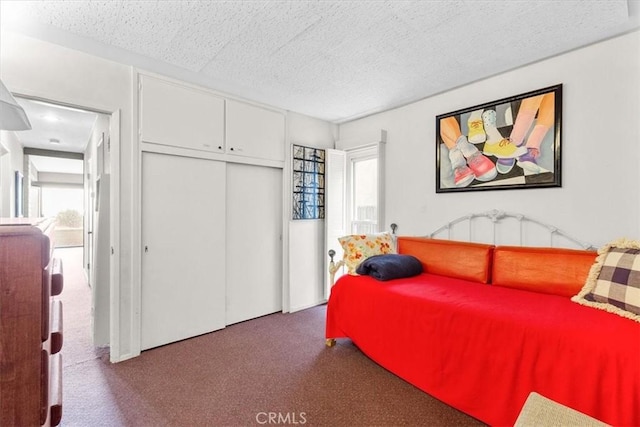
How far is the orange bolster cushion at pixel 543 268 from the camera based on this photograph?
6.70 feet

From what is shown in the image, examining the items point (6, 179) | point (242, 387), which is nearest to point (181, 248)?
point (242, 387)

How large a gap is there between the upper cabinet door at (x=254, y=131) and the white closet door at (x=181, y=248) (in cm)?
33

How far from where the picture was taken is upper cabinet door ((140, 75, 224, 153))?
8.61ft

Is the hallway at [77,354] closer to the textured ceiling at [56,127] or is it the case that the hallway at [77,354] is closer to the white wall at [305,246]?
the white wall at [305,246]

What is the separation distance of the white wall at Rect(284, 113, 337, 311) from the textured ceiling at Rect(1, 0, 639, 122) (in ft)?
3.28

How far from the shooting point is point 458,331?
1.85 metres

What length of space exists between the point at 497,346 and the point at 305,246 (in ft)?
7.94

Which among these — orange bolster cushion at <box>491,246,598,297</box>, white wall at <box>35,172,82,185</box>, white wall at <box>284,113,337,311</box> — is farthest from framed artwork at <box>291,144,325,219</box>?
white wall at <box>35,172,82,185</box>

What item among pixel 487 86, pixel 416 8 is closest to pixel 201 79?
pixel 416 8

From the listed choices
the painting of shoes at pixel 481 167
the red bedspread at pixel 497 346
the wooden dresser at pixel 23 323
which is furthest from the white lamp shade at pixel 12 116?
the painting of shoes at pixel 481 167

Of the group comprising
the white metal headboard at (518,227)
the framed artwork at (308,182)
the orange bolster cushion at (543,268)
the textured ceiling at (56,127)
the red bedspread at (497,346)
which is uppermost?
the textured ceiling at (56,127)

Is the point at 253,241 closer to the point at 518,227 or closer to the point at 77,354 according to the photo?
the point at 77,354

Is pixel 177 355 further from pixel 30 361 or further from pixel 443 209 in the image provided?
pixel 443 209

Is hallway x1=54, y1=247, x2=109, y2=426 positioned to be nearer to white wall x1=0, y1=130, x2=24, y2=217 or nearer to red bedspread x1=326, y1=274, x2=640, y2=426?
white wall x1=0, y1=130, x2=24, y2=217
